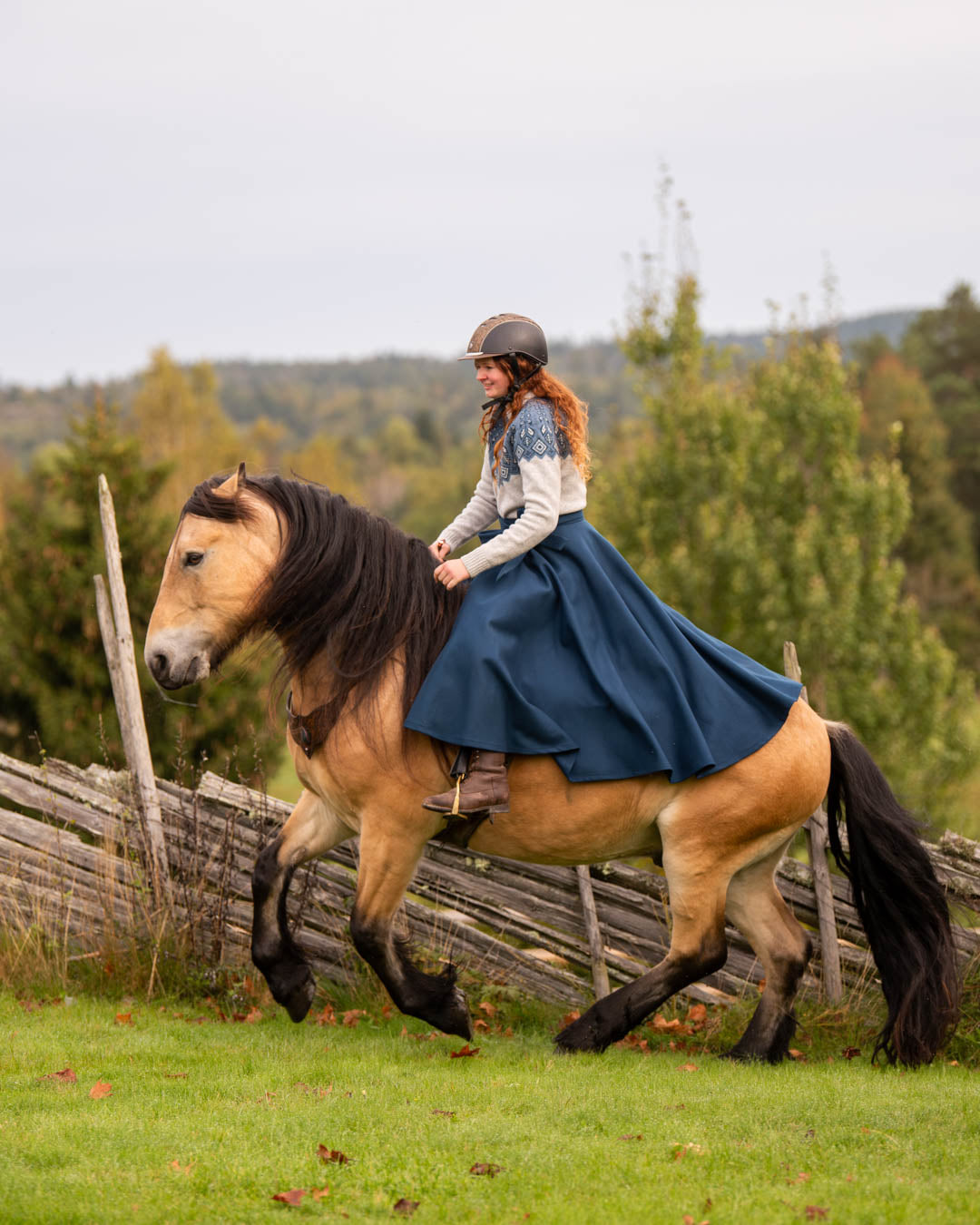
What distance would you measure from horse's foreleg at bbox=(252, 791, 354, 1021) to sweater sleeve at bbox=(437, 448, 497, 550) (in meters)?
1.35

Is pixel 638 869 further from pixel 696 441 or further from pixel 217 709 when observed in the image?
pixel 696 441

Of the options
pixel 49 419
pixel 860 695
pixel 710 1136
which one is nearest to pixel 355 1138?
pixel 710 1136

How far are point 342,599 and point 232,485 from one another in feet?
2.13

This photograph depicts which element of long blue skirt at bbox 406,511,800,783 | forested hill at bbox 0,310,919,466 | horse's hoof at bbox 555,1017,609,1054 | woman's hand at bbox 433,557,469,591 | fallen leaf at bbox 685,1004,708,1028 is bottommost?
fallen leaf at bbox 685,1004,708,1028

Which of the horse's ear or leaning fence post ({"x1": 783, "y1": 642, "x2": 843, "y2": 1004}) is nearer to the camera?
the horse's ear

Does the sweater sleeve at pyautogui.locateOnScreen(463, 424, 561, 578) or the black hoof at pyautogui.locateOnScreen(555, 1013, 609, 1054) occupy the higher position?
the sweater sleeve at pyautogui.locateOnScreen(463, 424, 561, 578)

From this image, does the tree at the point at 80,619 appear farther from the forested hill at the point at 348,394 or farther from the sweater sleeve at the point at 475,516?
the forested hill at the point at 348,394

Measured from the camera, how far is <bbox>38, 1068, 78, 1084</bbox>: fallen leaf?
15.6 ft

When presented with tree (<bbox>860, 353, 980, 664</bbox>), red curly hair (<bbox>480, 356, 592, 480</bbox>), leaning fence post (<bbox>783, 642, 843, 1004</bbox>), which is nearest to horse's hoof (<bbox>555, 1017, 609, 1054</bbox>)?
leaning fence post (<bbox>783, 642, 843, 1004</bbox>)

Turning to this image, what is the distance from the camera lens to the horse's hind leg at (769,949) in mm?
5445

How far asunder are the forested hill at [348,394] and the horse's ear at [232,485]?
97.2 m

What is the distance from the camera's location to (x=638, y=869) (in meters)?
6.38

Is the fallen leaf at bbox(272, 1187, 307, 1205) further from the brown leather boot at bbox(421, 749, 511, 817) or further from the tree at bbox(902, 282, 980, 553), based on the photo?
the tree at bbox(902, 282, 980, 553)

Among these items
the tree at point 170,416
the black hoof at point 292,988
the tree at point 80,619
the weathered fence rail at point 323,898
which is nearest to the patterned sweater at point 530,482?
the black hoof at point 292,988
